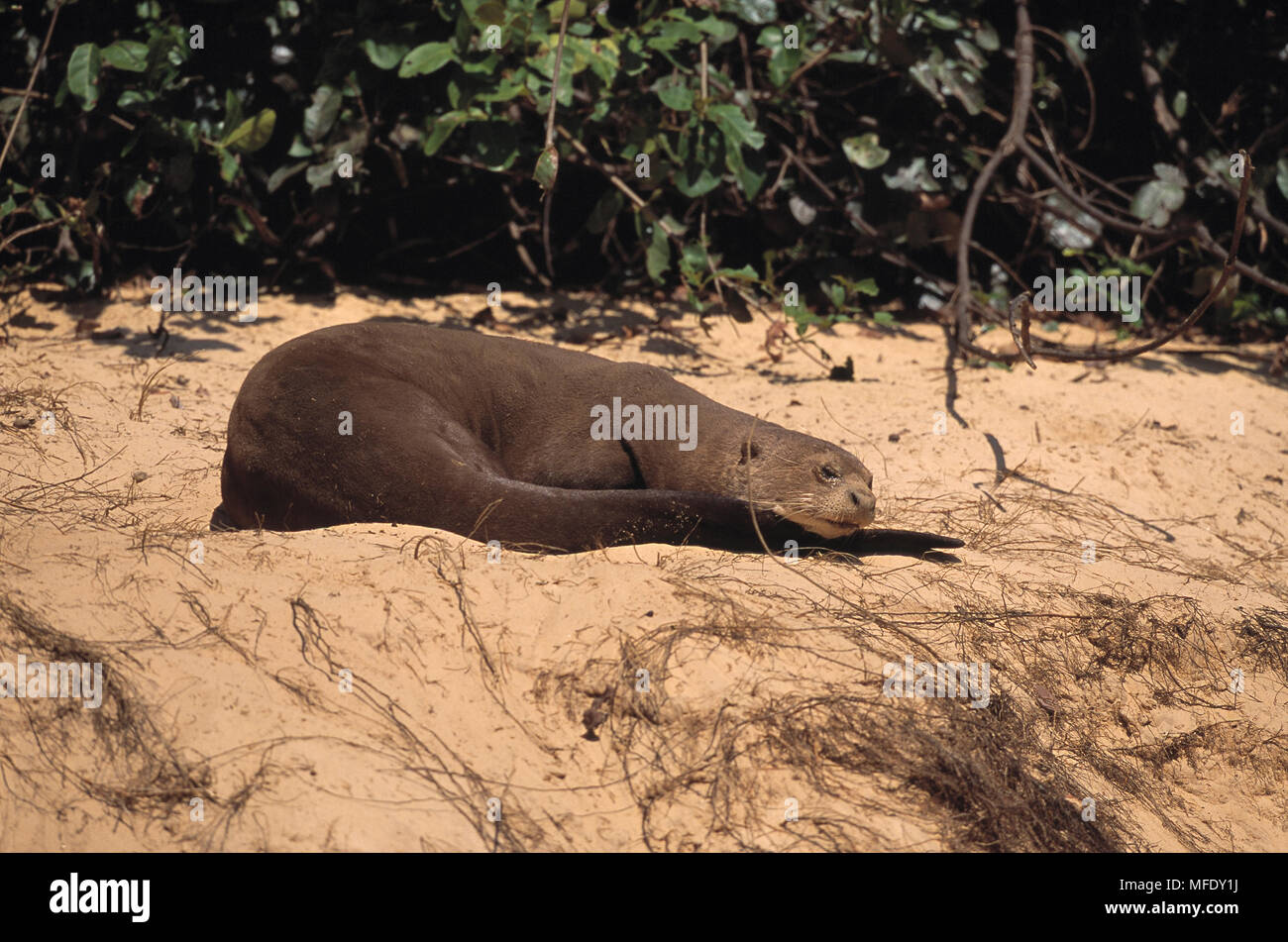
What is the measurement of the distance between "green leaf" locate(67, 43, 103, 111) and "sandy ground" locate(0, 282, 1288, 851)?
5.51 ft

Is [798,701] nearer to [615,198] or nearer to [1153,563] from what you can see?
[1153,563]

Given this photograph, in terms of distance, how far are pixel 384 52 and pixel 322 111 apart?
42 cm

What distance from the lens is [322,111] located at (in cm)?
561

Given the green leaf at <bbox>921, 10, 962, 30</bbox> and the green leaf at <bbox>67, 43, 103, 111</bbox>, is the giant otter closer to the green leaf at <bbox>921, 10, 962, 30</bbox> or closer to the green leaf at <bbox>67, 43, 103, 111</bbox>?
the green leaf at <bbox>67, 43, 103, 111</bbox>

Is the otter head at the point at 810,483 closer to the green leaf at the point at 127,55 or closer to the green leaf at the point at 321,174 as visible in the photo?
the green leaf at the point at 321,174

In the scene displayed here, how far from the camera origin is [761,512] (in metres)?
3.88

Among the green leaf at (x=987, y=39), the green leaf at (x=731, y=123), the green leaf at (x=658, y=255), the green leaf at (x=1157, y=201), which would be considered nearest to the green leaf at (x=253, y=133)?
the green leaf at (x=658, y=255)

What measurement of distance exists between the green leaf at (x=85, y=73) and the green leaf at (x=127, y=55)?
0.07 meters

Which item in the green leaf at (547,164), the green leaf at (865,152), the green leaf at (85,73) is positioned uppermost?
the green leaf at (85,73)

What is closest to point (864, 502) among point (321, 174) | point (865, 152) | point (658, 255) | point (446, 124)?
point (658, 255)

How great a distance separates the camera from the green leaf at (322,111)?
5.60 meters

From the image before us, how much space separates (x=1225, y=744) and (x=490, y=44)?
3.86m
